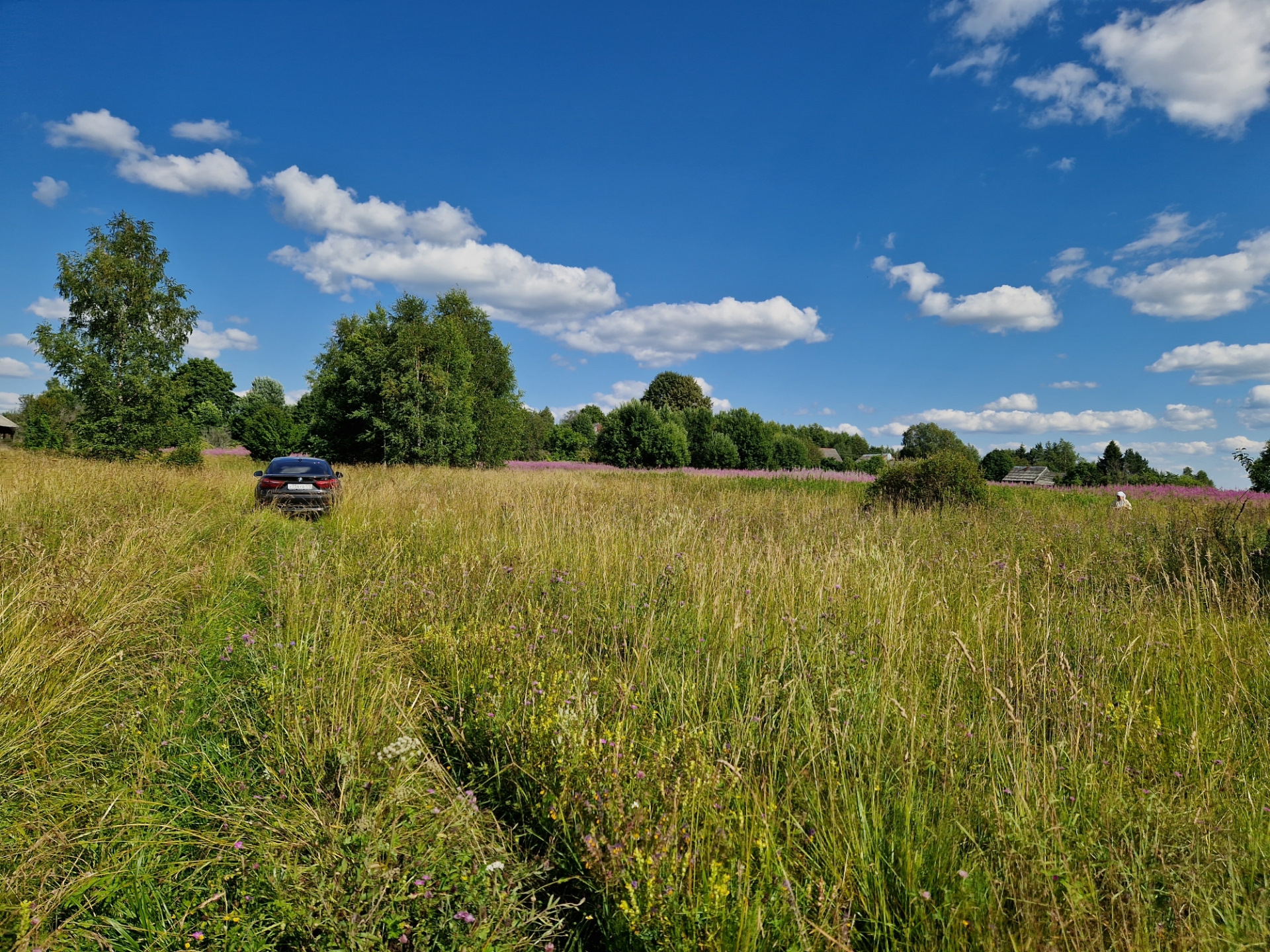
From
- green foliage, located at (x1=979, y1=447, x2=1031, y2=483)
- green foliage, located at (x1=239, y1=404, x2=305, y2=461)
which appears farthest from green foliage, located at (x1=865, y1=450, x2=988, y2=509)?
green foliage, located at (x1=979, y1=447, x2=1031, y2=483)

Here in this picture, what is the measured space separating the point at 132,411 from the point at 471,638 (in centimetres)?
2735

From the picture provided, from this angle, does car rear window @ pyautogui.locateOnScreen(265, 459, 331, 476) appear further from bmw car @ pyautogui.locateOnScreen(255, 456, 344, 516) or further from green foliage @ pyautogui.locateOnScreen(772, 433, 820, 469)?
green foliage @ pyautogui.locateOnScreen(772, 433, 820, 469)

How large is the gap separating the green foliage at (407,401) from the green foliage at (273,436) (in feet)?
26.6

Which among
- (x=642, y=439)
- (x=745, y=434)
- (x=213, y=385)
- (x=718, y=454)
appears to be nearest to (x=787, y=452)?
(x=745, y=434)

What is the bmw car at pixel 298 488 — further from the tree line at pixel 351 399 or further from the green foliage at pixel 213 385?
the green foliage at pixel 213 385

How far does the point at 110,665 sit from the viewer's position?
3.86 metres

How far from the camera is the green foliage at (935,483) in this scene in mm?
12906

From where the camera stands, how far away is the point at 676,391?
74.1 m

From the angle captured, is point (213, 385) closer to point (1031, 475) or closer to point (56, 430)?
point (56, 430)

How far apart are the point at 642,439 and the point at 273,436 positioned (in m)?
28.2

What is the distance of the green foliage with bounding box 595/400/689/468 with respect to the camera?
156 ft

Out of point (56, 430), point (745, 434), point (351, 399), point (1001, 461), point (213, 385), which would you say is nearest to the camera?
point (56, 430)

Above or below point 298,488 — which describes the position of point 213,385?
above

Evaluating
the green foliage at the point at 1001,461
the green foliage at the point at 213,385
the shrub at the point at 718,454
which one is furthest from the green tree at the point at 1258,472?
the green foliage at the point at 1001,461
